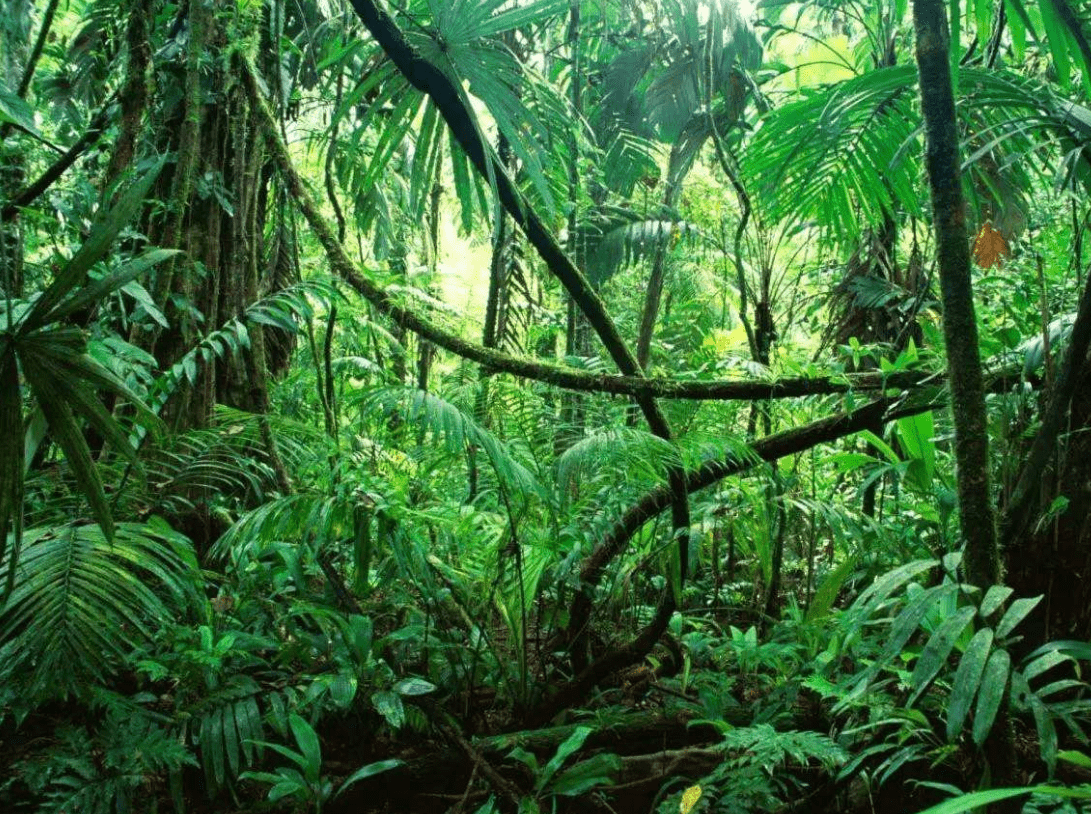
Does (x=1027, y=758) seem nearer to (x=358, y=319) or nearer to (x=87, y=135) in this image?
(x=358, y=319)

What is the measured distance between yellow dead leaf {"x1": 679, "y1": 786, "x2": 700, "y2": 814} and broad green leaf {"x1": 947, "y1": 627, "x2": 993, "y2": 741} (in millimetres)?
797

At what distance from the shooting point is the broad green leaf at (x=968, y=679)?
44.1 inches

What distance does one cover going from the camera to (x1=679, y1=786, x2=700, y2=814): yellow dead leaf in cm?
179

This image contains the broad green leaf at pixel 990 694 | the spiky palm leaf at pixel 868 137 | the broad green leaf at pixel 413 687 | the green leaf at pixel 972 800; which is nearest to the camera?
the green leaf at pixel 972 800

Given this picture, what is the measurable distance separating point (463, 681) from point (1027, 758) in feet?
5.07

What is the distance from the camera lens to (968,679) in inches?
45.6

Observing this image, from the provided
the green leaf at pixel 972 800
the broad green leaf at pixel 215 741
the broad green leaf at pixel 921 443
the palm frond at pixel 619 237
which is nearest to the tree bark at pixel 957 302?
the green leaf at pixel 972 800

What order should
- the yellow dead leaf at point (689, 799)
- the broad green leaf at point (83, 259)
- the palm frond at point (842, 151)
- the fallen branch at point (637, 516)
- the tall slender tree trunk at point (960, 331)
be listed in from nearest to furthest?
the tall slender tree trunk at point (960, 331), the broad green leaf at point (83, 259), the yellow dead leaf at point (689, 799), the palm frond at point (842, 151), the fallen branch at point (637, 516)

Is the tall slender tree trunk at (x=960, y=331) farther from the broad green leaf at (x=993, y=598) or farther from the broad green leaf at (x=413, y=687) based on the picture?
the broad green leaf at (x=413, y=687)

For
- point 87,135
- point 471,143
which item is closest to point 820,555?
point 471,143

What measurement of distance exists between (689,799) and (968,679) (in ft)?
2.87

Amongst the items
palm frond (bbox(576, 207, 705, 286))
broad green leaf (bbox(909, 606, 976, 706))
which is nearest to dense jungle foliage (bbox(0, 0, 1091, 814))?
broad green leaf (bbox(909, 606, 976, 706))

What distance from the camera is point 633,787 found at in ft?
7.09

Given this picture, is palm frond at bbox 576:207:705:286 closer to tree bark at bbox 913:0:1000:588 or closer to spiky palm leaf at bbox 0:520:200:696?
spiky palm leaf at bbox 0:520:200:696
